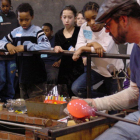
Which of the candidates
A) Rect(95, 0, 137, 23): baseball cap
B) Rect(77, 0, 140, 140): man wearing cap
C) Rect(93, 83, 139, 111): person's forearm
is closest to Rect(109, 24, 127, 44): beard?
Rect(77, 0, 140, 140): man wearing cap

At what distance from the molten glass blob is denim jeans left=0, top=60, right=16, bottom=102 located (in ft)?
7.38

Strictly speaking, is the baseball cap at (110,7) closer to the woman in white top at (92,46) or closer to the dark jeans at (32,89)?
the woman in white top at (92,46)

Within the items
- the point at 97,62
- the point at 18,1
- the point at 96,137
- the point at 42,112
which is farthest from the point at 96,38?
the point at 18,1

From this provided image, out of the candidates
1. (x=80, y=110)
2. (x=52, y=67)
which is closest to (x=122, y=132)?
(x=80, y=110)

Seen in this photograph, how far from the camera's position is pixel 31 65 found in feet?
11.3

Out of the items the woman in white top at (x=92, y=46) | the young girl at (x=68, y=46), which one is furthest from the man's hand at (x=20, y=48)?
the woman in white top at (x=92, y=46)

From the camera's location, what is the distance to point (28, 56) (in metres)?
3.45

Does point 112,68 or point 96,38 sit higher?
point 96,38

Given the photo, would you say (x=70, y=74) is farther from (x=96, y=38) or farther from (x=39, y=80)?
(x=96, y=38)

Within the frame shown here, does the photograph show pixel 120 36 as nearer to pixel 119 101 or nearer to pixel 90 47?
pixel 119 101

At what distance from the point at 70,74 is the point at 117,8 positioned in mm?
2191

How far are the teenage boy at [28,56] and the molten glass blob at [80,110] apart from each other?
1788mm

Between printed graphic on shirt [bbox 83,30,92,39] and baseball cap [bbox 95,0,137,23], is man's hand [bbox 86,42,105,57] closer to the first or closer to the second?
printed graphic on shirt [bbox 83,30,92,39]

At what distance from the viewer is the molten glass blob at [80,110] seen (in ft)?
5.42
